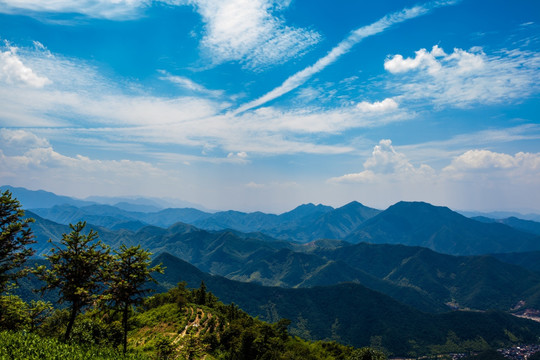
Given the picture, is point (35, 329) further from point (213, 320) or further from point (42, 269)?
point (213, 320)

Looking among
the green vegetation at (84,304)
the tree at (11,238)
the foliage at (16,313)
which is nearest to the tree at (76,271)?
the green vegetation at (84,304)

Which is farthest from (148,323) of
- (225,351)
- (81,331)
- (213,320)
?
(81,331)

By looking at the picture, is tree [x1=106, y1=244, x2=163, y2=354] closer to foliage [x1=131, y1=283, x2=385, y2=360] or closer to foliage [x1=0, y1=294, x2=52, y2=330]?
foliage [x1=0, y1=294, x2=52, y2=330]

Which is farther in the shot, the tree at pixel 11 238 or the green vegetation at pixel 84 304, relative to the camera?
the tree at pixel 11 238

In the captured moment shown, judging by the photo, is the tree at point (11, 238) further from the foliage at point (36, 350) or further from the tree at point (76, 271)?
the foliage at point (36, 350)

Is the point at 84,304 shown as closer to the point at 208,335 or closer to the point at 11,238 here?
the point at 11,238

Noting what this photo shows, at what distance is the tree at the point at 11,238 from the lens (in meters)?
37.0

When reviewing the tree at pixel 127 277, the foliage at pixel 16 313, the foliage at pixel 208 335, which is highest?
the tree at pixel 127 277

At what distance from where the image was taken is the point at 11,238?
37.2 m

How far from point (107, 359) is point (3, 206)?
2587cm

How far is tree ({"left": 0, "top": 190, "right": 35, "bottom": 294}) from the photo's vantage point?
121ft

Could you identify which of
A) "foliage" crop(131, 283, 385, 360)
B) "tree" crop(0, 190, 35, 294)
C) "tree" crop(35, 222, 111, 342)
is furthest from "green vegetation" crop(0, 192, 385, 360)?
"foliage" crop(131, 283, 385, 360)

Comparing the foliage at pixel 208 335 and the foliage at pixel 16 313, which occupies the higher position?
the foliage at pixel 16 313

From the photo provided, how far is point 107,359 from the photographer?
3219 centimetres
